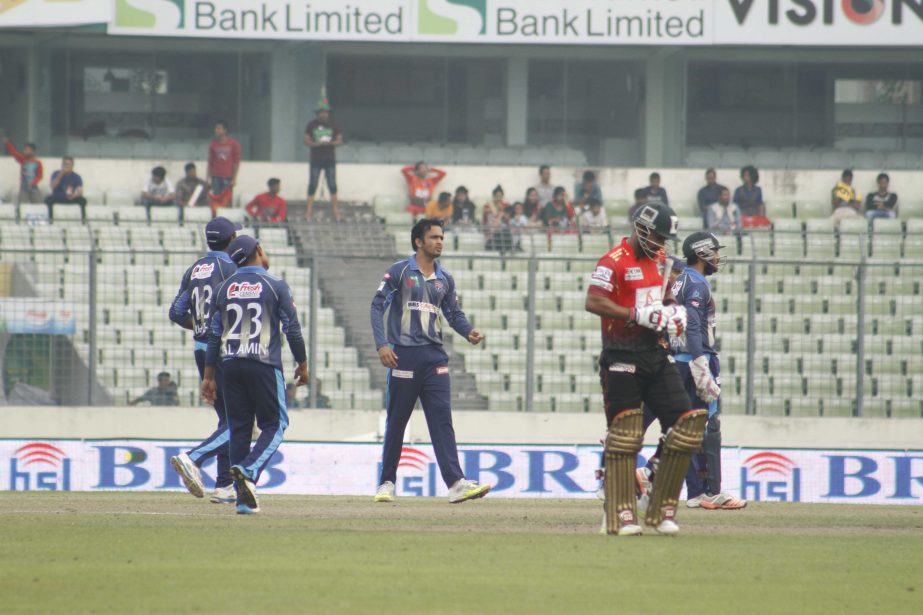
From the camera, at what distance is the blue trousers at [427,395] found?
11.9m

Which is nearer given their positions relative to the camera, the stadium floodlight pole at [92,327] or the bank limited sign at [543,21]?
the stadium floodlight pole at [92,327]

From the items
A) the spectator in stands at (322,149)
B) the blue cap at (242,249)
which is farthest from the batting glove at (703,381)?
the spectator in stands at (322,149)

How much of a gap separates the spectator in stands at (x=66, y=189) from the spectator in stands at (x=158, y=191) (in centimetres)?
109

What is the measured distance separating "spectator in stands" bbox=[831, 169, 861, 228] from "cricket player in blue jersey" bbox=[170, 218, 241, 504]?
55.0ft

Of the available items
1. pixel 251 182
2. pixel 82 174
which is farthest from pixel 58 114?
pixel 251 182

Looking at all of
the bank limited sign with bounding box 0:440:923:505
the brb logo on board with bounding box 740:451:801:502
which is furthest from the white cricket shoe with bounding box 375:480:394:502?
the brb logo on board with bounding box 740:451:801:502

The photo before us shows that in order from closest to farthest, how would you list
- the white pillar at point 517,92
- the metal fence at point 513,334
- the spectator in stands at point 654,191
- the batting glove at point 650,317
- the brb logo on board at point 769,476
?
the batting glove at point 650,317 → the brb logo on board at point 769,476 → the metal fence at point 513,334 → the spectator in stands at point 654,191 → the white pillar at point 517,92

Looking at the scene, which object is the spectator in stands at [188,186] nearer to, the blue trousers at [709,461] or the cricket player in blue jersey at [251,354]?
the blue trousers at [709,461]

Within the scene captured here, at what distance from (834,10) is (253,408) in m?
19.9

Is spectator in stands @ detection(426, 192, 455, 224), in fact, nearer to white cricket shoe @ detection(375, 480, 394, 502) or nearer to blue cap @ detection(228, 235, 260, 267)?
white cricket shoe @ detection(375, 480, 394, 502)

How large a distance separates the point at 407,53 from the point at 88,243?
955 cm

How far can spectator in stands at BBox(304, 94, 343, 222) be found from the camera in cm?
2567

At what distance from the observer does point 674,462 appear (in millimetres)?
9539

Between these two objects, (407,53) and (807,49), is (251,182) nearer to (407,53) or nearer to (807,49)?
(407,53)
